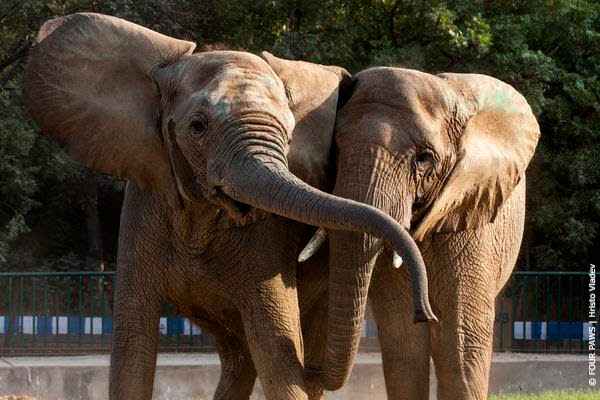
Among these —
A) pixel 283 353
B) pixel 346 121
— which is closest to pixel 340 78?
pixel 346 121

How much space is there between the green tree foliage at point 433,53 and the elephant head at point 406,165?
7208 mm

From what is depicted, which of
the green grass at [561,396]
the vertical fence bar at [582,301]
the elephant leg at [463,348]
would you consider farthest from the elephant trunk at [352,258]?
the vertical fence bar at [582,301]

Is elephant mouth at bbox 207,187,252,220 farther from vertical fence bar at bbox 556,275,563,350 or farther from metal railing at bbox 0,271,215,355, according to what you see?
vertical fence bar at bbox 556,275,563,350

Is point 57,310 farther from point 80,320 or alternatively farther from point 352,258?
point 352,258

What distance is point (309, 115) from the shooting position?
22.5ft

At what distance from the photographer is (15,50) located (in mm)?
15188

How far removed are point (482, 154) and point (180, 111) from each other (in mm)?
1813

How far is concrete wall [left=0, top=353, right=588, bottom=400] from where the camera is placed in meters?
12.2

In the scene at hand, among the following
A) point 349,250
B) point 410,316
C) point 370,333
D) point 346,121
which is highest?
point 346,121

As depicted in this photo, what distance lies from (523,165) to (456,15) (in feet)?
23.8

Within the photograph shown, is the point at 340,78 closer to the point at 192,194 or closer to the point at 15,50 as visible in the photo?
the point at 192,194

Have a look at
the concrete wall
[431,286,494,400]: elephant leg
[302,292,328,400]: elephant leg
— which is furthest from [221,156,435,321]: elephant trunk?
the concrete wall

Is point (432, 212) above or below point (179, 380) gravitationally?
above

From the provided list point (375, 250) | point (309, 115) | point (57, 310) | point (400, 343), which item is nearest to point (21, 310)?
point (57, 310)
